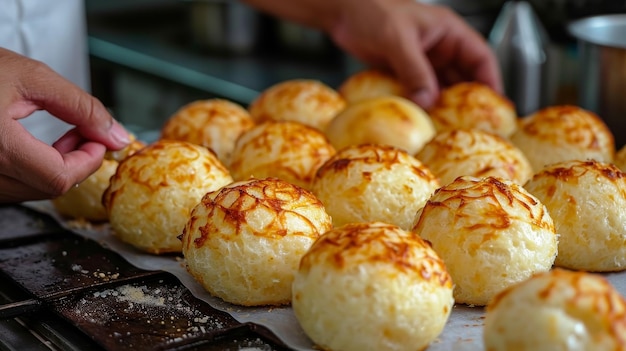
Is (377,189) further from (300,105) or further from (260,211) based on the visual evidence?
(300,105)

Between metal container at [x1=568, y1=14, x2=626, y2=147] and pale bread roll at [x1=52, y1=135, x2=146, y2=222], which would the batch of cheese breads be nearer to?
pale bread roll at [x1=52, y1=135, x2=146, y2=222]

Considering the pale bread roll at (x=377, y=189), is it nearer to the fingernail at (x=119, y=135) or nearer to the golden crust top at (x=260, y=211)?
the golden crust top at (x=260, y=211)

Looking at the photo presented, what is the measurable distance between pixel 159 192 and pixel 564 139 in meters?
1.03

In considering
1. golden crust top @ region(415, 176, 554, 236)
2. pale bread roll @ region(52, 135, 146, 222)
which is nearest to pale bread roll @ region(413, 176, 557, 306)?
golden crust top @ region(415, 176, 554, 236)

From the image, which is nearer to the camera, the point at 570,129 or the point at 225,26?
the point at 570,129

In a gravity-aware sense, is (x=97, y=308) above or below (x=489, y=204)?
below

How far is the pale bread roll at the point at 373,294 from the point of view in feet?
4.33

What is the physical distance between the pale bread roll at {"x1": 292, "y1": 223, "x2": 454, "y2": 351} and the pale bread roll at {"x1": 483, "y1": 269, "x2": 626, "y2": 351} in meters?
0.16

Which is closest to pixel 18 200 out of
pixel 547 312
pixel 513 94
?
pixel 547 312

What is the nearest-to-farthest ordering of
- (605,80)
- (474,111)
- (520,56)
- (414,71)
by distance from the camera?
(474,111) < (605,80) < (414,71) < (520,56)

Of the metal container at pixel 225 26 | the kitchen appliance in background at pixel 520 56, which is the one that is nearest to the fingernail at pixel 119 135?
the kitchen appliance in background at pixel 520 56

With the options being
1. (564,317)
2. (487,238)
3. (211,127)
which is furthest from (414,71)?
(564,317)

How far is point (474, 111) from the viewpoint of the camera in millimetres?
2402

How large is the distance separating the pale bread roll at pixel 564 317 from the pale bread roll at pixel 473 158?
734 millimetres
